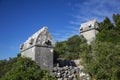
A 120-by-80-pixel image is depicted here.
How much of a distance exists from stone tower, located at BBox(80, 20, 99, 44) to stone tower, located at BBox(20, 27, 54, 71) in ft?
56.8

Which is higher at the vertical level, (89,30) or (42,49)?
(89,30)

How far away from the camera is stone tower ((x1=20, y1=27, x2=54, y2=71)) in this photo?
30.9 m

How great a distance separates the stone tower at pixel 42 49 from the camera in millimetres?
30891

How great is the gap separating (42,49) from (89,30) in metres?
20.3

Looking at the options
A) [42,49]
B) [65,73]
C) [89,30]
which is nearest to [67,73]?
[65,73]

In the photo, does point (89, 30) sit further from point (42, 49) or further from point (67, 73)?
point (42, 49)

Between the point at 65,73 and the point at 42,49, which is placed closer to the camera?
the point at 42,49

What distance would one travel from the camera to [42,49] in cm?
3148

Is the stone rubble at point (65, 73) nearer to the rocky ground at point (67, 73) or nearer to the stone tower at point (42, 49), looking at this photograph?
the rocky ground at point (67, 73)

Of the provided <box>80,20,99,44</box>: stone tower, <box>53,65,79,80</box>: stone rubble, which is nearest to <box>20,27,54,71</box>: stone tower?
<box>53,65,79,80</box>: stone rubble

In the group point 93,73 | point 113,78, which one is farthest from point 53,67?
point 113,78

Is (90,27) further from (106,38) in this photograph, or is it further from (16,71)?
(16,71)

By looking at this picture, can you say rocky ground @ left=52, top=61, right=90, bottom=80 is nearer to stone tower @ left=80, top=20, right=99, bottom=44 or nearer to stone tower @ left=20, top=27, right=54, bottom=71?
stone tower @ left=20, top=27, right=54, bottom=71

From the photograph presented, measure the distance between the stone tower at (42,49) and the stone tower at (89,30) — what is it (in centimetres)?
1732
